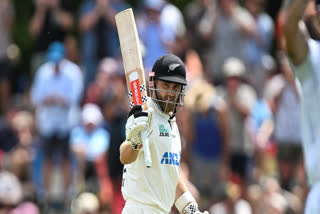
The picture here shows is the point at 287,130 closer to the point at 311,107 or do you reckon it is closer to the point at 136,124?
the point at 311,107

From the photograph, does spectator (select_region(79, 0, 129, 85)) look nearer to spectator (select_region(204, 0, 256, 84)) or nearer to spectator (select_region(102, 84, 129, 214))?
spectator (select_region(102, 84, 129, 214))

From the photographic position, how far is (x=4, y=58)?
45.3 feet

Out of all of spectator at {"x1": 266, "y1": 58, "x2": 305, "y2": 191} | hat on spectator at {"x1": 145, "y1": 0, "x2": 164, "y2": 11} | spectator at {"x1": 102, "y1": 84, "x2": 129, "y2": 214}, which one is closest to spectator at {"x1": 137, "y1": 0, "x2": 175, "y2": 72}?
hat on spectator at {"x1": 145, "y1": 0, "x2": 164, "y2": 11}

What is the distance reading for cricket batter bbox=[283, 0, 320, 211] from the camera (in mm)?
5723

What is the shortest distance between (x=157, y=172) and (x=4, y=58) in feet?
27.6

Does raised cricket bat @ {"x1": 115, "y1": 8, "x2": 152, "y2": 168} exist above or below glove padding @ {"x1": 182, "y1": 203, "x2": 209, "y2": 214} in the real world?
above

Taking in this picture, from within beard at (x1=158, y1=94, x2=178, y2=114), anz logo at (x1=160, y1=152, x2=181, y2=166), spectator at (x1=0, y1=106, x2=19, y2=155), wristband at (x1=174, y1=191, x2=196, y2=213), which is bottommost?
wristband at (x1=174, y1=191, x2=196, y2=213)

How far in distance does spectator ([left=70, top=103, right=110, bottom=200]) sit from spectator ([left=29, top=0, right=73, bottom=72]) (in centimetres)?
195

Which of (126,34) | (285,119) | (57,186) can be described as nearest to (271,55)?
(285,119)

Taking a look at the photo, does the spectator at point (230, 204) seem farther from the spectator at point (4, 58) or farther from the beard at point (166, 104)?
the beard at point (166, 104)

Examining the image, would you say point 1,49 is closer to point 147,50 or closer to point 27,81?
point 27,81

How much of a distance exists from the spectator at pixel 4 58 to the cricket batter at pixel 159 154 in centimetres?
783

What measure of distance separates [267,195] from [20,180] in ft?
14.0

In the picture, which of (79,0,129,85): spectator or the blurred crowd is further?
(79,0,129,85): spectator
